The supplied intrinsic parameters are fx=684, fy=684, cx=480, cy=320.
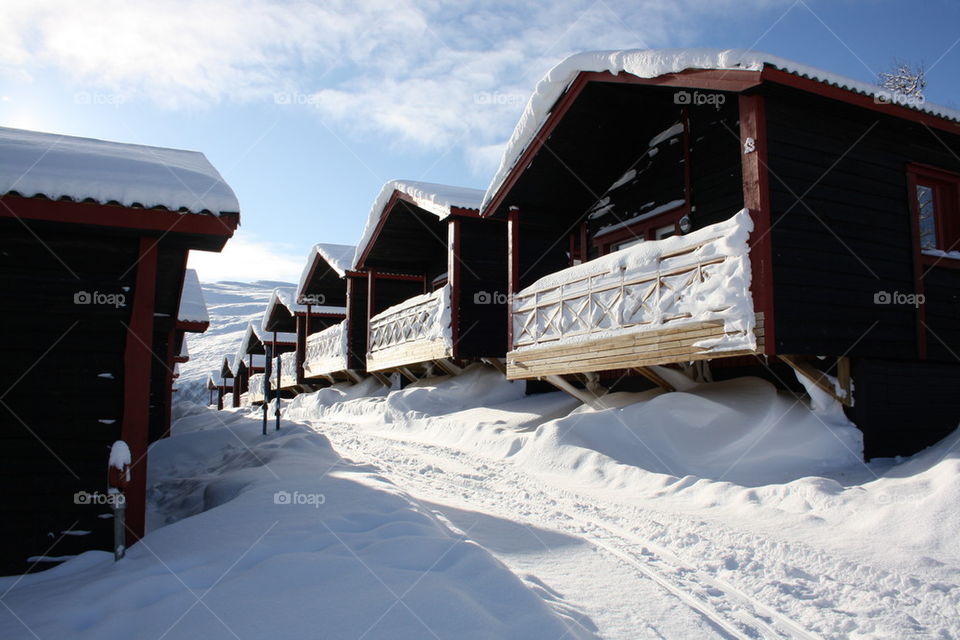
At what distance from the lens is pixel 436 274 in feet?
64.6

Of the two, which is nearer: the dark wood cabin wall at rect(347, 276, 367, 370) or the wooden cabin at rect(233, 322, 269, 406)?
the dark wood cabin wall at rect(347, 276, 367, 370)

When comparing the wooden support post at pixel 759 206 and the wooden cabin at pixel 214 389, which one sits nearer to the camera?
the wooden support post at pixel 759 206

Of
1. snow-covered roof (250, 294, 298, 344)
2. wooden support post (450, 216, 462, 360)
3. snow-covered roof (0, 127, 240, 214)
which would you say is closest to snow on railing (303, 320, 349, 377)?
snow-covered roof (250, 294, 298, 344)

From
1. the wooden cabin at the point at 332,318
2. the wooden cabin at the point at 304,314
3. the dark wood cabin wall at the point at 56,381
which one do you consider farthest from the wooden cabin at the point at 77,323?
the wooden cabin at the point at 304,314

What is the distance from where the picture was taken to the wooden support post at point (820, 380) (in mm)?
8148

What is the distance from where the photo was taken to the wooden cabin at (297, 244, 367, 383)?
21703mm

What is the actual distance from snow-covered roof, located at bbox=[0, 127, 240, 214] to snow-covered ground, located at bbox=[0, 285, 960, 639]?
2624 mm

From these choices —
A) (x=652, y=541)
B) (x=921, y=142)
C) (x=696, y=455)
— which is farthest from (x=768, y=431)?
(x=921, y=142)

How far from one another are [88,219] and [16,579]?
282 cm

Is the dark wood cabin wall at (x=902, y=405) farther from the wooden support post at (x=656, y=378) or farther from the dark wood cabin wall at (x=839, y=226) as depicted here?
the wooden support post at (x=656, y=378)

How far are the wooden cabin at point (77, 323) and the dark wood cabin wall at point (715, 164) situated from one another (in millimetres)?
7180

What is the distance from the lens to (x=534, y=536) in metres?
5.44

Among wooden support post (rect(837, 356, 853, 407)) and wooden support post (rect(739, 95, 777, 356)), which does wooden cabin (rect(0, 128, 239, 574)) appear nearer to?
wooden support post (rect(739, 95, 777, 356))

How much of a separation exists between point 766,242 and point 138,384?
6.52 m
